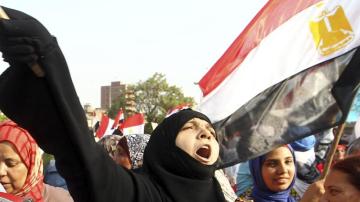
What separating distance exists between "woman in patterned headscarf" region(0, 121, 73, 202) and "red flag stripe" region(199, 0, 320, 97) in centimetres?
140

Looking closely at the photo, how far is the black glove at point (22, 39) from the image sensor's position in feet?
3.73

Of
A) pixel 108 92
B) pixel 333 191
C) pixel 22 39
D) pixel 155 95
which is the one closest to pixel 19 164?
pixel 333 191

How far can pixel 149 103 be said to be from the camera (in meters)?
60.1

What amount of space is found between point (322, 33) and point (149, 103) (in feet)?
187

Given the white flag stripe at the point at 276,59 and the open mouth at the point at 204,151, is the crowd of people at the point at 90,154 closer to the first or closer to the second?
the open mouth at the point at 204,151

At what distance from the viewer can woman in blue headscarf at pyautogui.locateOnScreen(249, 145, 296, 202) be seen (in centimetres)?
321

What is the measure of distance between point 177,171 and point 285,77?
167cm

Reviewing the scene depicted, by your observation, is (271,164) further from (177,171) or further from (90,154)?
(90,154)

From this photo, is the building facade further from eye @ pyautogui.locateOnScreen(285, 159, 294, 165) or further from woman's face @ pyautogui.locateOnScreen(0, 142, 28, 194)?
woman's face @ pyautogui.locateOnScreen(0, 142, 28, 194)

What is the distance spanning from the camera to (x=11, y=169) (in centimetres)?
295

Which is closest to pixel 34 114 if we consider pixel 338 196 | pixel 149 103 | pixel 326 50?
pixel 338 196

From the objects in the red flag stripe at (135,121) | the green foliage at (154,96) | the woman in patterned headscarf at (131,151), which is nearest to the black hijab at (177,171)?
the woman in patterned headscarf at (131,151)

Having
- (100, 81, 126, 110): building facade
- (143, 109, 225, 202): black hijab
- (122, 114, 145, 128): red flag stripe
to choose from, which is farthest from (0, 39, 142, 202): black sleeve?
(100, 81, 126, 110): building facade

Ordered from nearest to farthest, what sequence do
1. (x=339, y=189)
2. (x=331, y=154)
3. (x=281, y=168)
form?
(x=339, y=189) < (x=331, y=154) < (x=281, y=168)
